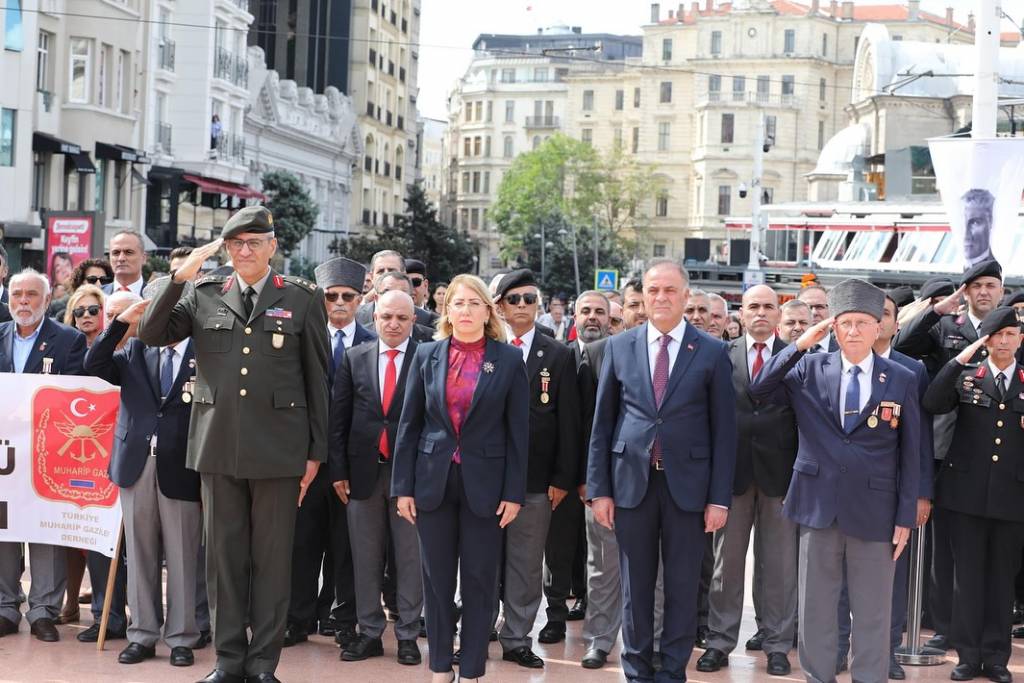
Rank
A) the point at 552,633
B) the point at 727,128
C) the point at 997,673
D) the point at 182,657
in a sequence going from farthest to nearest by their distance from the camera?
the point at 727,128 < the point at 552,633 < the point at 997,673 < the point at 182,657

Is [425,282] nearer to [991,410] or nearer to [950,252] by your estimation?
[991,410]

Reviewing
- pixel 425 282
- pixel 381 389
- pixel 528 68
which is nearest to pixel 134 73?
pixel 425 282

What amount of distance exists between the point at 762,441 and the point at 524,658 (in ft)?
6.29

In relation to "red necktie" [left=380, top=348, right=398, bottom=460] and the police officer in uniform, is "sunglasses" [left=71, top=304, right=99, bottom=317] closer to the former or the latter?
"red necktie" [left=380, top=348, right=398, bottom=460]

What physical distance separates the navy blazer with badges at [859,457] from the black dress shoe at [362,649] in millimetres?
2648

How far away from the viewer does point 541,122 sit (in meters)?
140

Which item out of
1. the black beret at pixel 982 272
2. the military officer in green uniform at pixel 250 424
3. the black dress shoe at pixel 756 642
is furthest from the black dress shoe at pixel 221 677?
the black beret at pixel 982 272

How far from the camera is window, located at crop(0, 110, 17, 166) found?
33.2 meters

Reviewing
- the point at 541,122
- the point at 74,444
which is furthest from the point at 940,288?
the point at 541,122

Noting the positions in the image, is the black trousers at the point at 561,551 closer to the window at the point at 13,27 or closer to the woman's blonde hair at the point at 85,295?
the woman's blonde hair at the point at 85,295

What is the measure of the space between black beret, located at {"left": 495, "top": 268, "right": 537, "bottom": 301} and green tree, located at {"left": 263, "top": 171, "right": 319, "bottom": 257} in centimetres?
4789

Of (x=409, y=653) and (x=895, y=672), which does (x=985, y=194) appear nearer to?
(x=895, y=672)

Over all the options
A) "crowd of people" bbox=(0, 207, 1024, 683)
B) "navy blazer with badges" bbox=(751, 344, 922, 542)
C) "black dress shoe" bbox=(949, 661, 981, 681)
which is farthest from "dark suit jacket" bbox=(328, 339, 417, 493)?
"black dress shoe" bbox=(949, 661, 981, 681)

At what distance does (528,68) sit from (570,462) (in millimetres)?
134989
